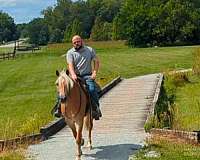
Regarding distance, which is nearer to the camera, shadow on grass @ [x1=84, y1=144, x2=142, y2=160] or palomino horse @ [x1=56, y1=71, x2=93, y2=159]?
palomino horse @ [x1=56, y1=71, x2=93, y2=159]

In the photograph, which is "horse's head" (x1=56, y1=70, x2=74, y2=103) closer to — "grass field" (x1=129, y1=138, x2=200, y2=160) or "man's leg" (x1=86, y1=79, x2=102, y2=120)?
"man's leg" (x1=86, y1=79, x2=102, y2=120)

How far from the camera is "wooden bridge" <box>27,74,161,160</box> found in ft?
37.0

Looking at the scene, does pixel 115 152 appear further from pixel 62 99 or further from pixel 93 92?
pixel 62 99

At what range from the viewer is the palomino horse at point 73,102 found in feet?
34.5

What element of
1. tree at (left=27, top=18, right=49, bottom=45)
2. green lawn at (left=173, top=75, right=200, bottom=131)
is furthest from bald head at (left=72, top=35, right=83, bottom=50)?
tree at (left=27, top=18, right=49, bottom=45)

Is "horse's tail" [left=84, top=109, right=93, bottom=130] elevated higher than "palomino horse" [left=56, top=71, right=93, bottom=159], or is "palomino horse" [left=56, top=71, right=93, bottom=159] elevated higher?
"palomino horse" [left=56, top=71, right=93, bottom=159]

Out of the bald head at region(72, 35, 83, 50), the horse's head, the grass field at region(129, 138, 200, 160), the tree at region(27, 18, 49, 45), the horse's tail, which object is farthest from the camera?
the tree at region(27, 18, 49, 45)

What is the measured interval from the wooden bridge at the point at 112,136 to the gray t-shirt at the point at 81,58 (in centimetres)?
165

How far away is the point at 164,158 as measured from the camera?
1023 centimetres

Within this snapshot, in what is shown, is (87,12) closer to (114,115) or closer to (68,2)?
(68,2)

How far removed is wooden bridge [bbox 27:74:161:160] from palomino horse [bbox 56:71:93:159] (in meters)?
0.58

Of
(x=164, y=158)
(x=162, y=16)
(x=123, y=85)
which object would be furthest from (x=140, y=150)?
(x=162, y=16)

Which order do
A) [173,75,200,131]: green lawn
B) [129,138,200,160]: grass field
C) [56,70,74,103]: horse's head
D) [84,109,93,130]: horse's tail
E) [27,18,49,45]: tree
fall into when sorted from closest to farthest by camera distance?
[129,138,200,160]: grass field
[56,70,74,103]: horse's head
[84,109,93,130]: horse's tail
[173,75,200,131]: green lawn
[27,18,49,45]: tree

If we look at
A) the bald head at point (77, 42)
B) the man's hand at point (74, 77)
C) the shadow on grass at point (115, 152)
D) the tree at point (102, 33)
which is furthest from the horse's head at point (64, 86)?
the tree at point (102, 33)
